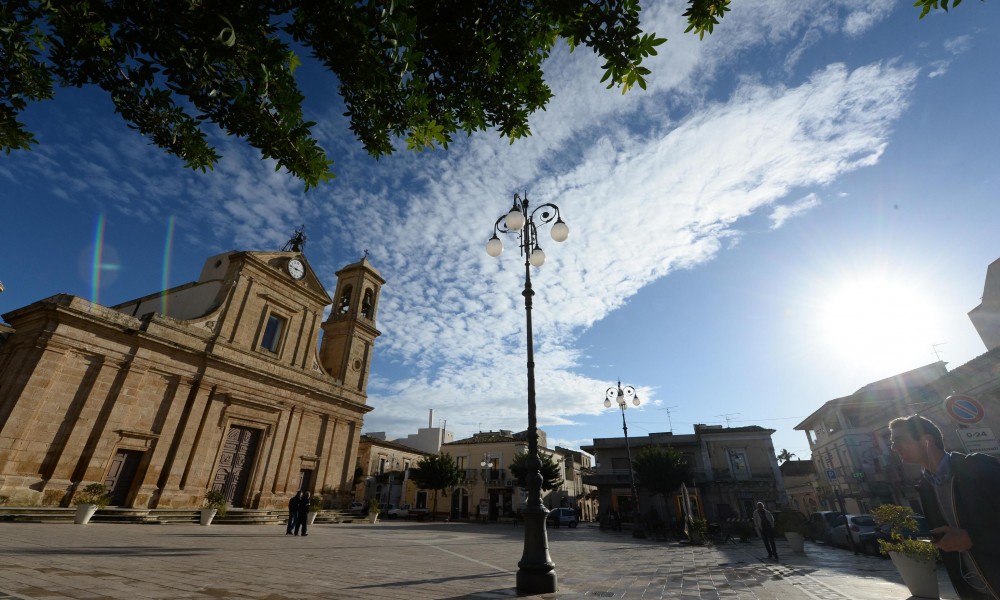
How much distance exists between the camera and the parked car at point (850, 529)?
12654 millimetres

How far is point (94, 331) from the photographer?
15383mm

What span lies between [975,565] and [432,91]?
5.89 meters

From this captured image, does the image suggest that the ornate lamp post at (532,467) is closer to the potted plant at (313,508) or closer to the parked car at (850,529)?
the parked car at (850,529)

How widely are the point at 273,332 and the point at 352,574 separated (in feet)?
65.4

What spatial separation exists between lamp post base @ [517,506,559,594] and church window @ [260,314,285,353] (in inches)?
818

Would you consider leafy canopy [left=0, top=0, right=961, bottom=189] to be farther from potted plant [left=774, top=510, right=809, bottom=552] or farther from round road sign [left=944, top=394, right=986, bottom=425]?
potted plant [left=774, top=510, right=809, bottom=552]

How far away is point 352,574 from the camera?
6195 millimetres

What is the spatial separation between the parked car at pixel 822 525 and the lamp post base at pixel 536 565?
55.5 feet

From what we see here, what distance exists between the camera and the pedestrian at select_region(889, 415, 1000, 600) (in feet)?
7.91

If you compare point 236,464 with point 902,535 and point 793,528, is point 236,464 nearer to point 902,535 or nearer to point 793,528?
point 793,528

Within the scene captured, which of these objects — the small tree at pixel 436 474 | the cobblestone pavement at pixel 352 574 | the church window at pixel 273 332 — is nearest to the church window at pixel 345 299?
the church window at pixel 273 332

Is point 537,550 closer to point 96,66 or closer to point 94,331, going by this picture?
point 96,66

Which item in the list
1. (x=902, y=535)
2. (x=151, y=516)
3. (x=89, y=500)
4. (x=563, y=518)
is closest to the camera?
Answer: (x=902, y=535)

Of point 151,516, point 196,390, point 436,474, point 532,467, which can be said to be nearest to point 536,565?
point 532,467
